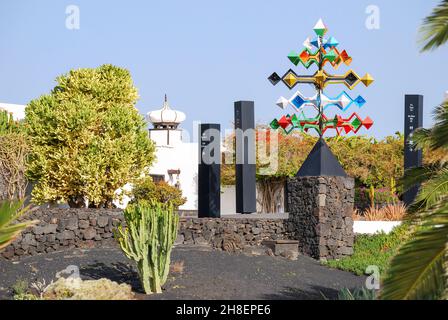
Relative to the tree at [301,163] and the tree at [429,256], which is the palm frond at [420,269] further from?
the tree at [301,163]

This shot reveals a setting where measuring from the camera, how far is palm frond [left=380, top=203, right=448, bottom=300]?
767 centimetres

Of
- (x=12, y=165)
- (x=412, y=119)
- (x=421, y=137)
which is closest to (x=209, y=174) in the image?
(x=12, y=165)

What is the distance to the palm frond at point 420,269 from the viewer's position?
7.67m

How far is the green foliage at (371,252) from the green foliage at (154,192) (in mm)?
9632

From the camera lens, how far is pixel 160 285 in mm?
14172

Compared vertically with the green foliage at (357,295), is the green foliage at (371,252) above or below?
above

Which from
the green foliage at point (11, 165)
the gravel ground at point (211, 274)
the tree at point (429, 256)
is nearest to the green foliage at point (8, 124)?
the green foliage at point (11, 165)

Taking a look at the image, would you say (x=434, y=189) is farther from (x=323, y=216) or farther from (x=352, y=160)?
(x=352, y=160)

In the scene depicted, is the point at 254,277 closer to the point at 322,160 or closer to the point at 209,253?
the point at 209,253

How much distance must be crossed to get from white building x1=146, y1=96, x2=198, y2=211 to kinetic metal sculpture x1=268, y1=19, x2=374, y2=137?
603 inches
